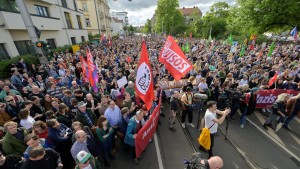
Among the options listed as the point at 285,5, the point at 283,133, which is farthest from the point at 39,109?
the point at 285,5

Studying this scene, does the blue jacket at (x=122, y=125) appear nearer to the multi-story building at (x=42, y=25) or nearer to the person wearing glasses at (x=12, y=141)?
the person wearing glasses at (x=12, y=141)

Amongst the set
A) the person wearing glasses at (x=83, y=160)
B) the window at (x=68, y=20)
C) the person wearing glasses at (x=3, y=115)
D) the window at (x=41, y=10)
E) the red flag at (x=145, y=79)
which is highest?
the window at (x=41, y=10)

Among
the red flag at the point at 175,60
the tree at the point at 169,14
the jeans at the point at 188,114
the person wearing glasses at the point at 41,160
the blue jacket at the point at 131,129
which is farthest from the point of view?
the tree at the point at 169,14

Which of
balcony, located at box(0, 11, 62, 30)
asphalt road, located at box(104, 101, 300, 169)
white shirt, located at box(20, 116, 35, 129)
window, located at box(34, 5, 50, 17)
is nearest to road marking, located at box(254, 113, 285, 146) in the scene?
asphalt road, located at box(104, 101, 300, 169)

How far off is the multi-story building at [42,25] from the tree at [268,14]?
26445mm

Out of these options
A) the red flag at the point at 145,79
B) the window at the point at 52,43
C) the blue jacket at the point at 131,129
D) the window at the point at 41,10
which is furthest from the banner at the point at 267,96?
the window at the point at 41,10

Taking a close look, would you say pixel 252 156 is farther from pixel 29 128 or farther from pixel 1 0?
pixel 1 0

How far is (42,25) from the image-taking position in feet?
53.4

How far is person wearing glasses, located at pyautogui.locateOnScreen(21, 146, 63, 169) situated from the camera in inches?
104

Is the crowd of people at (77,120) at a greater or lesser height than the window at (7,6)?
lesser

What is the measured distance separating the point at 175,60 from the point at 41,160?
488 centimetres

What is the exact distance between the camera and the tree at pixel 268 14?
2091cm

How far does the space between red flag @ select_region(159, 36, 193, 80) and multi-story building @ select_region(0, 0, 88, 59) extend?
12.3 m

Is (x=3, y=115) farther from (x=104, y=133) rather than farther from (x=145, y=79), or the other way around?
(x=145, y=79)
